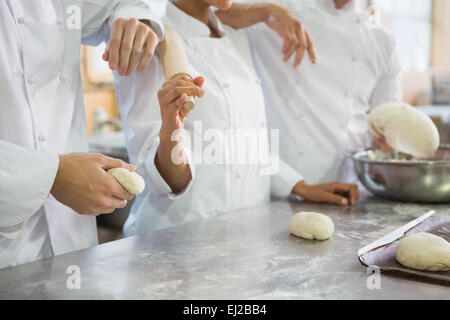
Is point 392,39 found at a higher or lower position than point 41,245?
higher

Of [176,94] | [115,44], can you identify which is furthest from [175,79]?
[115,44]

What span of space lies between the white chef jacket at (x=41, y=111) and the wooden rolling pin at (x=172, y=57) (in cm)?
10

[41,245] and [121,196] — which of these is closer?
[121,196]

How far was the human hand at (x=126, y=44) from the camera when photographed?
3.50ft

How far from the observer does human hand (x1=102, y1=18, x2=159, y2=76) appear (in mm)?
1065

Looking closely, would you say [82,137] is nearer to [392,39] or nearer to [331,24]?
[331,24]

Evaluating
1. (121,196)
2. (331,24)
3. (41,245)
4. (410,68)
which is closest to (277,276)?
(121,196)

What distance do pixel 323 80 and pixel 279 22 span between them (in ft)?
1.14

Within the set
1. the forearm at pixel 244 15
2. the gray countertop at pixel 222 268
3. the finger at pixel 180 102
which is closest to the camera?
the gray countertop at pixel 222 268

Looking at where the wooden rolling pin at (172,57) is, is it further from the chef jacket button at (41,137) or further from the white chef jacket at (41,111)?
the chef jacket button at (41,137)

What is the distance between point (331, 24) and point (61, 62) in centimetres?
106

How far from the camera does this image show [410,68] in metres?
6.44

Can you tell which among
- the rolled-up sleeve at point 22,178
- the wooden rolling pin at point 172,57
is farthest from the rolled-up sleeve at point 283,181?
the rolled-up sleeve at point 22,178

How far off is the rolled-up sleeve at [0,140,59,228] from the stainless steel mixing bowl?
97cm
